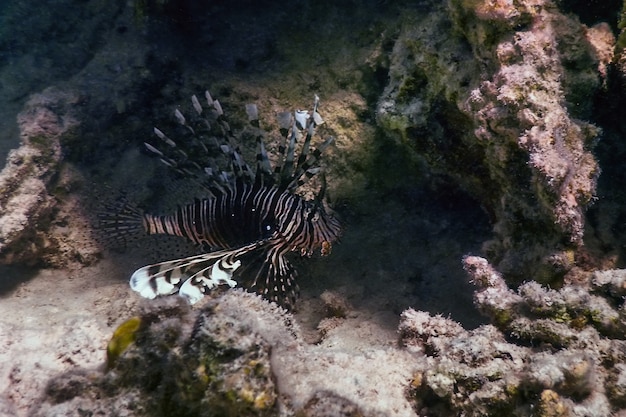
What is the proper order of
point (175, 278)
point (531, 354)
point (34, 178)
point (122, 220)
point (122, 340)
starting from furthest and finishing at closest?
1. point (34, 178)
2. point (122, 220)
3. point (175, 278)
4. point (531, 354)
5. point (122, 340)

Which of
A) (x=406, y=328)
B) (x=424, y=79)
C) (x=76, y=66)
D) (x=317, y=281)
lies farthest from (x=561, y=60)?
(x=76, y=66)

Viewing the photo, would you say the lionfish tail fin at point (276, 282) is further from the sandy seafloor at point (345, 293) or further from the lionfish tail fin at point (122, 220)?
the lionfish tail fin at point (122, 220)

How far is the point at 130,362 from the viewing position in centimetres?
188

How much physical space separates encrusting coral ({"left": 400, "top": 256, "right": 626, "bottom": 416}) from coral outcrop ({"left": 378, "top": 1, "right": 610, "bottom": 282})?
414 mm

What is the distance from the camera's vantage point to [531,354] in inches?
91.4

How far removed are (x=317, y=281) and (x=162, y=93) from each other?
9.15 ft

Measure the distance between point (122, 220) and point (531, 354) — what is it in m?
3.67

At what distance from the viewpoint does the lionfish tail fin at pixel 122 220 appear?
171 inches

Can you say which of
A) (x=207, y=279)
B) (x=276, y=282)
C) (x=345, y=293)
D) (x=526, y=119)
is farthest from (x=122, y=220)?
(x=526, y=119)

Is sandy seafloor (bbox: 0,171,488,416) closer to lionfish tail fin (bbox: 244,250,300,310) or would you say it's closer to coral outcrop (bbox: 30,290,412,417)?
lionfish tail fin (bbox: 244,250,300,310)

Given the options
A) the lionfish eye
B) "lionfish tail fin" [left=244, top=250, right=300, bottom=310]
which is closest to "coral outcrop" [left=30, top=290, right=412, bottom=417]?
"lionfish tail fin" [left=244, top=250, right=300, bottom=310]

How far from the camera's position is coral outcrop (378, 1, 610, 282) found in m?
2.79

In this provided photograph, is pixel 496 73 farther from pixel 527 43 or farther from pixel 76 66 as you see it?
pixel 76 66

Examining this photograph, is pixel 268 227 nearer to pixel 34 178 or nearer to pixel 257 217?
pixel 257 217
